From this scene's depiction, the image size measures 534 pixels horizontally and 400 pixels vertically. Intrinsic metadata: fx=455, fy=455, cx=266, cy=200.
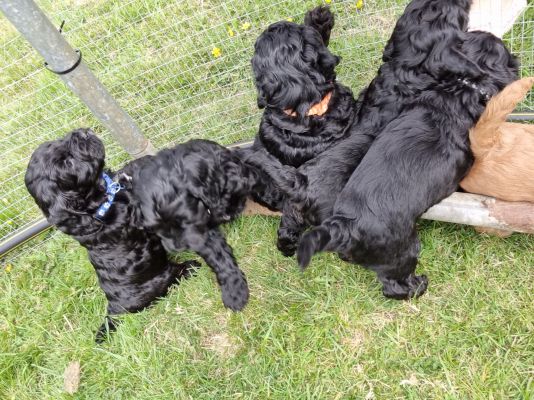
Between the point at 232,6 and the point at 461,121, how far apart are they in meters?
2.31

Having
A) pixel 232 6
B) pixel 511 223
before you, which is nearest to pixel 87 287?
pixel 232 6

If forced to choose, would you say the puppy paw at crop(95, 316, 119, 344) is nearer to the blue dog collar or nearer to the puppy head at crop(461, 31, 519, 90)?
the blue dog collar

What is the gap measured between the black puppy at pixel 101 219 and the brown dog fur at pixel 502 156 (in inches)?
80.9

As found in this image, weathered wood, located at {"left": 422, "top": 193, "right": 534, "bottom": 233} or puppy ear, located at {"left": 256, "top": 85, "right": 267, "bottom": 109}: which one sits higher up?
puppy ear, located at {"left": 256, "top": 85, "right": 267, "bottom": 109}

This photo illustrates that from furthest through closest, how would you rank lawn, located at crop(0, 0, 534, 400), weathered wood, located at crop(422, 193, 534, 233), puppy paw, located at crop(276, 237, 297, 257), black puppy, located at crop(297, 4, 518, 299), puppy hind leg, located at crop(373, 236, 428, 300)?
puppy paw, located at crop(276, 237, 297, 257) → lawn, located at crop(0, 0, 534, 400) → puppy hind leg, located at crop(373, 236, 428, 300) → weathered wood, located at crop(422, 193, 534, 233) → black puppy, located at crop(297, 4, 518, 299)

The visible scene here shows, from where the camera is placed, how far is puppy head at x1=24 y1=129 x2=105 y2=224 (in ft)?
8.68

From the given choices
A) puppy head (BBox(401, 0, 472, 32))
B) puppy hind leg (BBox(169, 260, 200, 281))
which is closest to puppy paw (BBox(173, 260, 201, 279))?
puppy hind leg (BBox(169, 260, 200, 281))

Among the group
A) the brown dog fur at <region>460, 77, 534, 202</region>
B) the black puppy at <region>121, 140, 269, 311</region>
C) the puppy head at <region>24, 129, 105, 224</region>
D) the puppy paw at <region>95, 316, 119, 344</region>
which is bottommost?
the puppy paw at <region>95, 316, 119, 344</region>

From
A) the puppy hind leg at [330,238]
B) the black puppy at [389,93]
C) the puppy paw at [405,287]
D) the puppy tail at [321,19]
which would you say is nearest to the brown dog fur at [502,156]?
the black puppy at [389,93]

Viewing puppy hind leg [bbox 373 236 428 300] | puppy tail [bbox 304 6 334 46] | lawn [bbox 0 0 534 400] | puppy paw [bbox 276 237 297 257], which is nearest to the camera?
puppy hind leg [bbox 373 236 428 300]

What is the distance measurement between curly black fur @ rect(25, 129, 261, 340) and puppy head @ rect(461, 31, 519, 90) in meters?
1.49

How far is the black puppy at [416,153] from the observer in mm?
2400

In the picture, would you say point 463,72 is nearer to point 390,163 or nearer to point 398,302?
point 390,163

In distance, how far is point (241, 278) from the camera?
2.70 m
